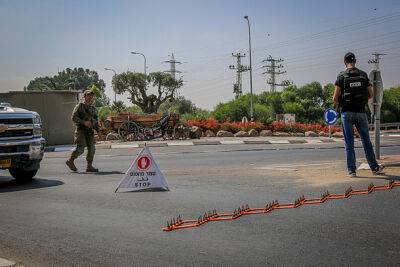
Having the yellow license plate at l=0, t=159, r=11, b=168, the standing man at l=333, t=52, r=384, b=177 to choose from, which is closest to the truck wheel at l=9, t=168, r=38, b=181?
the yellow license plate at l=0, t=159, r=11, b=168

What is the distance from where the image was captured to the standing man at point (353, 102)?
359 inches

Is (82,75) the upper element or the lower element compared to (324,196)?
A: upper

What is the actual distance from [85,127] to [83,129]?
7 cm

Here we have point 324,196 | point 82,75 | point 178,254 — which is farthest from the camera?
point 82,75

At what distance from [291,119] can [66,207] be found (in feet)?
96.1

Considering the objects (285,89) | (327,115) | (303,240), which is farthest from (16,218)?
(285,89)

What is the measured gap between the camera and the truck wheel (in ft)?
36.0

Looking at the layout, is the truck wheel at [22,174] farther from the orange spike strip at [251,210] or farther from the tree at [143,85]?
the tree at [143,85]

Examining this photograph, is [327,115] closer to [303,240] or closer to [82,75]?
[303,240]

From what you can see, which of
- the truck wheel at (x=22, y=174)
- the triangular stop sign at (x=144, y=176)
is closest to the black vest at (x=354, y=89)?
the triangular stop sign at (x=144, y=176)

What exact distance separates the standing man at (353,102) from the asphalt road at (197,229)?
53cm

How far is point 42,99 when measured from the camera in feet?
80.4

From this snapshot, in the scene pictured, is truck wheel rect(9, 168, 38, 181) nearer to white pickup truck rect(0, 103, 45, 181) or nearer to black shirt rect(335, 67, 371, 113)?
white pickup truck rect(0, 103, 45, 181)

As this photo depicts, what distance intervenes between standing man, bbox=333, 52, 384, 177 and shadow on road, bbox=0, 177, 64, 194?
16.8 feet
